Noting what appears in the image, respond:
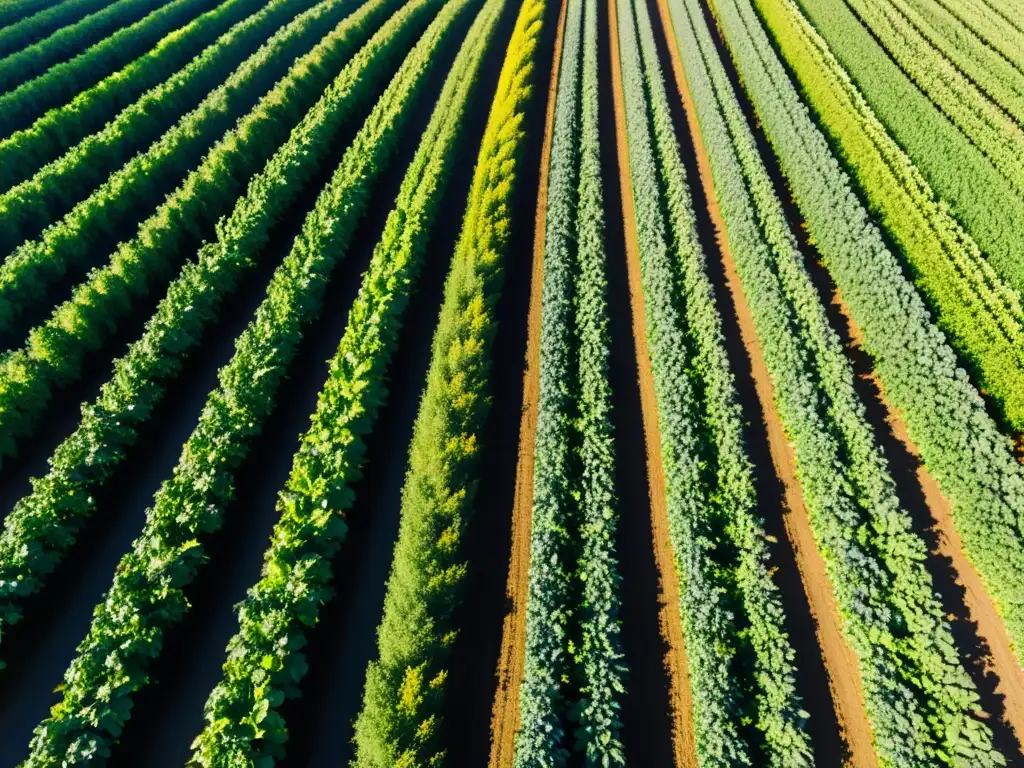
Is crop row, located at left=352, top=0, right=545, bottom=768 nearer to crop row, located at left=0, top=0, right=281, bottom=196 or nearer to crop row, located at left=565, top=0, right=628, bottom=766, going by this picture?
crop row, located at left=565, top=0, right=628, bottom=766

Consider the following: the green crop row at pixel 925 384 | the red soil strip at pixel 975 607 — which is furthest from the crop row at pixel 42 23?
the red soil strip at pixel 975 607

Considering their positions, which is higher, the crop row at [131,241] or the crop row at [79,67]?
the crop row at [79,67]

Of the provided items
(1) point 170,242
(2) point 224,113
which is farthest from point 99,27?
(1) point 170,242

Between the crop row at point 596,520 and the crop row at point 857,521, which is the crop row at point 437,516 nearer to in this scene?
the crop row at point 596,520

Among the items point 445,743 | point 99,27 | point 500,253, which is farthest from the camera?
point 99,27

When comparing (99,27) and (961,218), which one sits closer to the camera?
(961,218)

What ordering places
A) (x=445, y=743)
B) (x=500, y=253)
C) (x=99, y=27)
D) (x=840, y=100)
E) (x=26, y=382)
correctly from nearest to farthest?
(x=445, y=743)
(x=26, y=382)
(x=500, y=253)
(x=840, y=100)
(x=99, y=27)

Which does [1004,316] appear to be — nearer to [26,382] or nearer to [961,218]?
[961,218]

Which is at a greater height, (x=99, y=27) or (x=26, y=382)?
(x=99, y=27)
